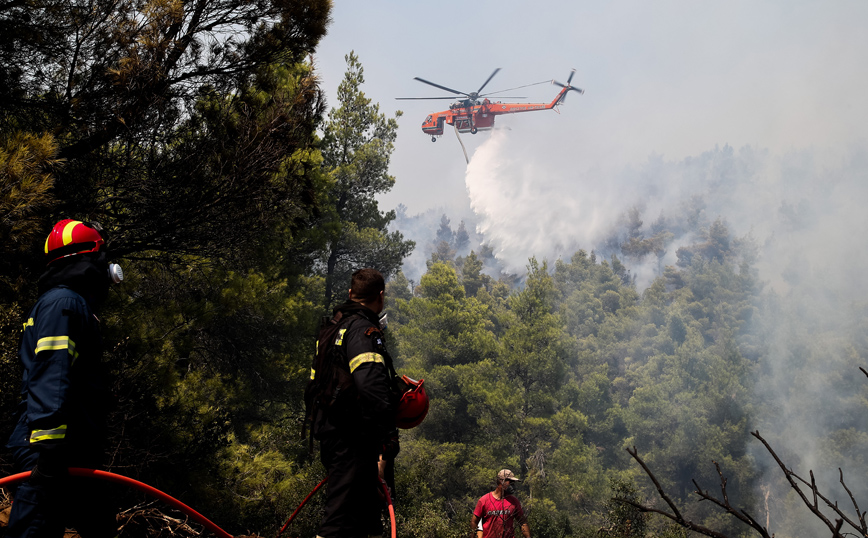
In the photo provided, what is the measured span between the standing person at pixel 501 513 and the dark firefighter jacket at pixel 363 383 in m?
3.54

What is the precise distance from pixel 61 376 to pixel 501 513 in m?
4.69

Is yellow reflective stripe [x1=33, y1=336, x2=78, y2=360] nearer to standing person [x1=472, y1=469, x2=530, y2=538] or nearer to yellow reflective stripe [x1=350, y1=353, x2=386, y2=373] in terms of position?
yellow reflective stripe [x1=350, y1=353, x2=386, y2=373]

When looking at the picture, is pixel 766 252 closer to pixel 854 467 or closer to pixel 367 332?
pixel 854 467

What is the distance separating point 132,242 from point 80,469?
3969 mm

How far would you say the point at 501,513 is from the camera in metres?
Result: 6.07

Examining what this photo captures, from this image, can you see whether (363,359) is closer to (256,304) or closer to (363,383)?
(363,383)

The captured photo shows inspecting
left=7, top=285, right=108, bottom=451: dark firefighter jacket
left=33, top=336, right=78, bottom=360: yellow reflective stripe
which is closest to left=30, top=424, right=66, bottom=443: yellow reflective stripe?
left=7, top=285, right=108, bottom=451: dark firefighter jacket

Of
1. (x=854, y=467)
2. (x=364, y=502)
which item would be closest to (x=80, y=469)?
(x=364, y=502)

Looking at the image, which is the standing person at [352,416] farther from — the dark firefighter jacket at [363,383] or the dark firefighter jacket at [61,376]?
the dark firefighter jacket at [61,376]

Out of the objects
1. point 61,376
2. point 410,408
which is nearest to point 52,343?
point 61,376

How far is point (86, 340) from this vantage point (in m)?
2.59

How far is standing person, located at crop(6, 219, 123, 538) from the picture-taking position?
94.7 inches

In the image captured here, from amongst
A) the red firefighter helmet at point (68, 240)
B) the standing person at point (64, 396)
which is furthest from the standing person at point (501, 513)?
the red firefighter helmet at point (68, 240)

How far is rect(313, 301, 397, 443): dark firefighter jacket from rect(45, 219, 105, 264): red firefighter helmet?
3.90 ft
